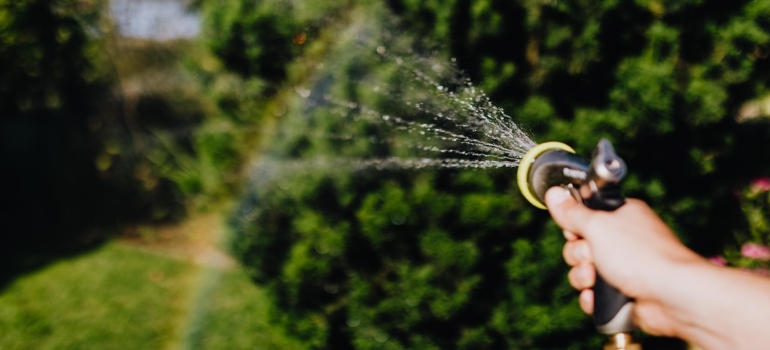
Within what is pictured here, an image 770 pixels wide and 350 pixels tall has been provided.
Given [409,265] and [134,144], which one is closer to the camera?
[409,265]

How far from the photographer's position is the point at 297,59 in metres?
3.53

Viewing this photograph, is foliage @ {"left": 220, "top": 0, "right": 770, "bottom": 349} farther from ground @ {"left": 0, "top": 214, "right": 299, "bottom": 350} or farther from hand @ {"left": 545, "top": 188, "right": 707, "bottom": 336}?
hand @ {"left": 545, "top": 188, "right": 707, "bottom": 336}

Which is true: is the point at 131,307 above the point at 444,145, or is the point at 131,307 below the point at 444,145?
below

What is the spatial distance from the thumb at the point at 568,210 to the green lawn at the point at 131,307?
7.85 feet

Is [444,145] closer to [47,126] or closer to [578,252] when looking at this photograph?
[578,252]

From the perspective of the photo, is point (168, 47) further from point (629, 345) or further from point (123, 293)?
point (629, 345)

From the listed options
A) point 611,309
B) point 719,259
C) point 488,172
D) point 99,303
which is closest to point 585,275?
point 611,309

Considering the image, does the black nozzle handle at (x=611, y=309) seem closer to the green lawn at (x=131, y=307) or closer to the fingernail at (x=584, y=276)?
the fingernail at (x=584, y=276)

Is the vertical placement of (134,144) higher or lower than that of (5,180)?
higher

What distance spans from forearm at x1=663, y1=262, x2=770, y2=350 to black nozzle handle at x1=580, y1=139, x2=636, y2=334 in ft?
0.39

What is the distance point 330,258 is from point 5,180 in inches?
223

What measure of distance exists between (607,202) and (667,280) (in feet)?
0.73

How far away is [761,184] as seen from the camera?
3951mm

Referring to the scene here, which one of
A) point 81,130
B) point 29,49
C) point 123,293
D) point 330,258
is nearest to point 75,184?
point 81,130
